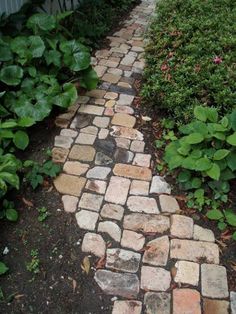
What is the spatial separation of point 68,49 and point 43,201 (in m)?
1.55

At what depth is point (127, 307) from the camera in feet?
7.61

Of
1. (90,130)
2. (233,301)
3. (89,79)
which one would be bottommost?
(233,301)

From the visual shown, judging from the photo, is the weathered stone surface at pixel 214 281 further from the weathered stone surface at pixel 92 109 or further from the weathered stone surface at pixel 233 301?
the weathered stone surface at pixel 92 109

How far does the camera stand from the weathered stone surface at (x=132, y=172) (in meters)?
3.12

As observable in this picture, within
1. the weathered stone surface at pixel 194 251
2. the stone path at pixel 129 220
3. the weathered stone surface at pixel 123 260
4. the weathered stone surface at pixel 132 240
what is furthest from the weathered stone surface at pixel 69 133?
the weathered stone surface at pixel 194 251

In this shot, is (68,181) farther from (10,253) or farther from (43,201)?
(10,253)

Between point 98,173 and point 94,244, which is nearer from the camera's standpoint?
point 94,244

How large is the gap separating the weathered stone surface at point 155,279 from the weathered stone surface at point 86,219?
0.47 metres

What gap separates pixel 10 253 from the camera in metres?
2.55

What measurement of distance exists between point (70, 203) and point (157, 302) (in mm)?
925

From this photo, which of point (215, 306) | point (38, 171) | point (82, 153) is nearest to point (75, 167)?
point (82, 153)

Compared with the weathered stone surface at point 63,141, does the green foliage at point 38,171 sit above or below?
above

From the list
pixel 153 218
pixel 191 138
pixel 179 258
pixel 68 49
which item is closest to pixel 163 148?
pixel 191 138

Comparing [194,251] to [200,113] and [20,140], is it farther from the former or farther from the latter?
[20,140]
